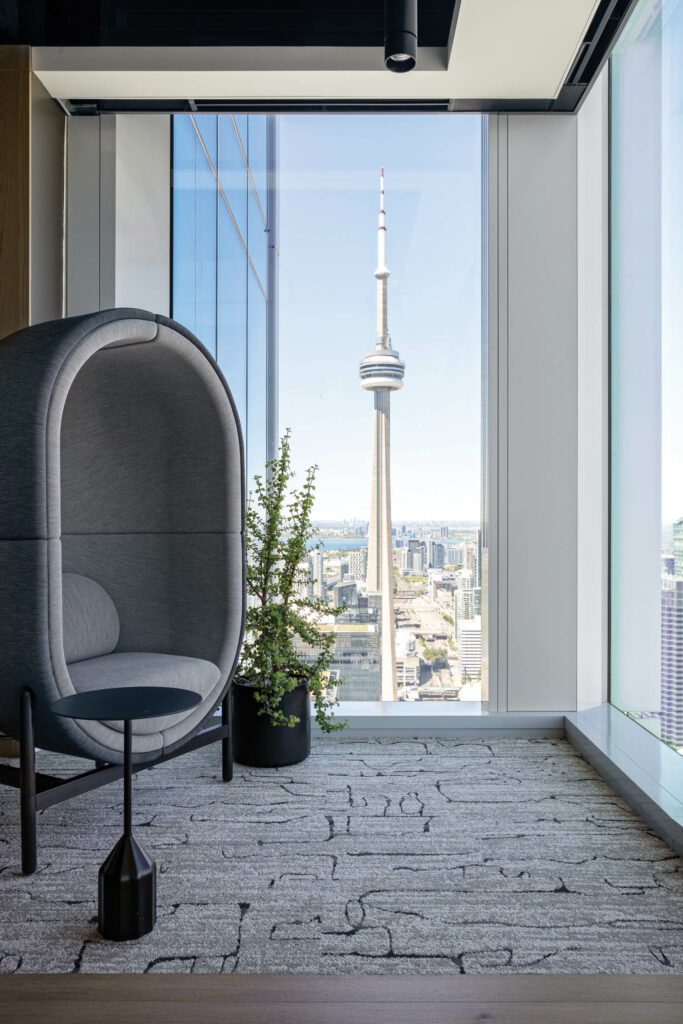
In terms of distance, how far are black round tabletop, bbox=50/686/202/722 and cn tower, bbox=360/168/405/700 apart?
176cm

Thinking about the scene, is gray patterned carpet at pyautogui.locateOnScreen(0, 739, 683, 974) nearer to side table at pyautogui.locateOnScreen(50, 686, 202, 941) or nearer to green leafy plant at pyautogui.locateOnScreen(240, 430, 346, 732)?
side table at pyautogui.locateOnScreen(50, 686, 202, 941)

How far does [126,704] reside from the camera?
167 cm

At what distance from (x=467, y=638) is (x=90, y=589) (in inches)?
66.6

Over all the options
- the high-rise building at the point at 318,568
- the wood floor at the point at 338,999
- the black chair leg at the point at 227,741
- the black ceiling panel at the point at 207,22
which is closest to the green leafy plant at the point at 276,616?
the black chair leg at the point at 227,741

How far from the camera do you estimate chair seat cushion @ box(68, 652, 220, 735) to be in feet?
6.96

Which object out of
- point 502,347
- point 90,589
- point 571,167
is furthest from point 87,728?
point 571,167

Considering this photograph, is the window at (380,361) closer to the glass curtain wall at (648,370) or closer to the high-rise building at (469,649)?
the high-rise building at (469,649)

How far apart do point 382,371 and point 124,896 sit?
245cm

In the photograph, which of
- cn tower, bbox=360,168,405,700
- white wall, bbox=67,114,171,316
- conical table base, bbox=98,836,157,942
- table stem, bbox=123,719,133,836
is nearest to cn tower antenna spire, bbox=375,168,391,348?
cn tower, bbox=360,168,405,700

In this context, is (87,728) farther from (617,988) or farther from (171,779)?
(617,988)

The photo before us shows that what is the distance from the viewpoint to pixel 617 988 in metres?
1.39

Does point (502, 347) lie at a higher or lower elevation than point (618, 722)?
higher

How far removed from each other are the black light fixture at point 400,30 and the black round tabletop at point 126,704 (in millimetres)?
1688

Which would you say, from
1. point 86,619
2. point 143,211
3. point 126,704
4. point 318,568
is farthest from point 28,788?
point 143,211
